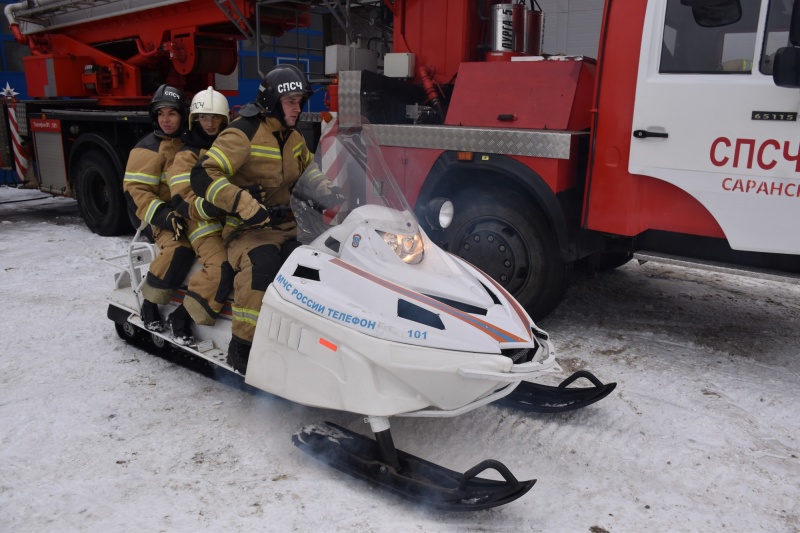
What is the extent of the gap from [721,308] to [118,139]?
262 inches

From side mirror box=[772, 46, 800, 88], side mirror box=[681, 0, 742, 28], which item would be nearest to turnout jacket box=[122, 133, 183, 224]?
side mirror box=[681, 0, 742, 28]

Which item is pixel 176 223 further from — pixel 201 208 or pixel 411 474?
pixel 411 474

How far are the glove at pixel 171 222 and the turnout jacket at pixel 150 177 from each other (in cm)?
3

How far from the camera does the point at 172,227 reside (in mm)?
3875

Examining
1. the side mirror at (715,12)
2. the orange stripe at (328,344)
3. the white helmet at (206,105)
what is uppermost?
the side mirror at (715,12)

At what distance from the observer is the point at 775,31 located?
364 cm

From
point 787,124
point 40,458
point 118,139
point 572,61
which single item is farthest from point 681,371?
point 118,139

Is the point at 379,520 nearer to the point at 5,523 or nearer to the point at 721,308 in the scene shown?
the point at 5,523

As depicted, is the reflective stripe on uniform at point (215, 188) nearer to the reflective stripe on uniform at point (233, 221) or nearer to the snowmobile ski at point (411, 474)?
the reflective stripe on uniform at point (233, 221)

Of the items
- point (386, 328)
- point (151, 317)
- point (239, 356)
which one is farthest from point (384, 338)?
point (151, 317)

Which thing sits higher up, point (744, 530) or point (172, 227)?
point (172, 227)

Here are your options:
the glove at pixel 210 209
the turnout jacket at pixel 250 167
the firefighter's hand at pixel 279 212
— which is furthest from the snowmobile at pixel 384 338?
the glove at pixel 210 209

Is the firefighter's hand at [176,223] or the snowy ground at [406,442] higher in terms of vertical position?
the firefighter's hand at [176,223]

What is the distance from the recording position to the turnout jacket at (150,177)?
13.3ft
